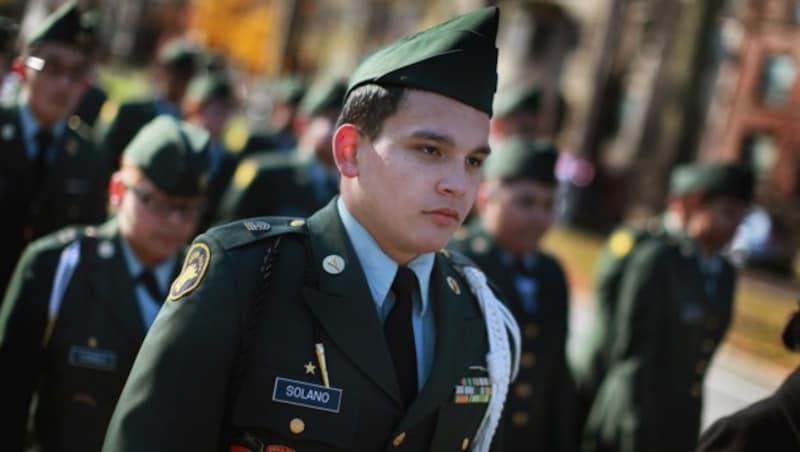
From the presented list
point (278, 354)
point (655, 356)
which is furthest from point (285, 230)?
point (655, 356)

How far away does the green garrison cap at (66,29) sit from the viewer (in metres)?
4.52

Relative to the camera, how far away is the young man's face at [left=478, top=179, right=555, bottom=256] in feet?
14.6

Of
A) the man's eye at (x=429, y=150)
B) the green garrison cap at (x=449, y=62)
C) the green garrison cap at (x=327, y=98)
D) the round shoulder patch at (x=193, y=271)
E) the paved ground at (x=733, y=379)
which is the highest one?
the green garrison cap at (x=327, y=98)

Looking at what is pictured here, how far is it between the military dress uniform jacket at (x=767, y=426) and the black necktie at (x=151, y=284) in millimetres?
2082

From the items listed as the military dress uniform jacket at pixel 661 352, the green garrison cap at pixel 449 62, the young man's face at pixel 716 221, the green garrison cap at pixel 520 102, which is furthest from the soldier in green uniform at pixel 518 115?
the green garrison cap at pixel 449 62

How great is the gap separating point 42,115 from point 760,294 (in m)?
17.3

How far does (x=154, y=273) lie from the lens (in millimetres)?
3457

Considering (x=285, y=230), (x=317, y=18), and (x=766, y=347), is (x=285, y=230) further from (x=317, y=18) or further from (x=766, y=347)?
(x=317, y=18)

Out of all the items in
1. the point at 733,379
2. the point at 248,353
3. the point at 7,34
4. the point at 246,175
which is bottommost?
the point at 733,379

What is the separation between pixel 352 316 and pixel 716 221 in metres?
3.56

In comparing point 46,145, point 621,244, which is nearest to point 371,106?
point 46,145

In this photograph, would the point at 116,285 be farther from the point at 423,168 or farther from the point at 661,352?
the point at 661,352

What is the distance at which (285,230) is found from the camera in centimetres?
220

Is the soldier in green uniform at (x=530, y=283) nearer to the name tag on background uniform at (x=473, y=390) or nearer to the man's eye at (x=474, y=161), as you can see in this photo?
the name tag on background uniform at (x=473, y=390)
